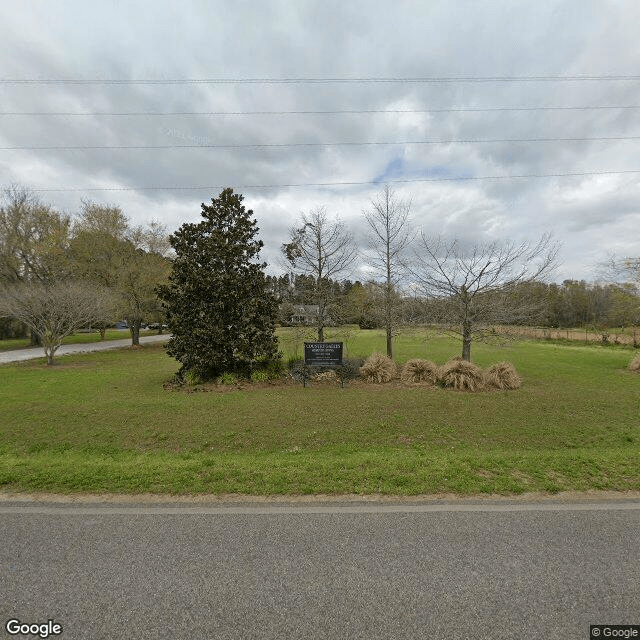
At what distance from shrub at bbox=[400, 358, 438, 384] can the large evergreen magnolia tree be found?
4105 millimetres

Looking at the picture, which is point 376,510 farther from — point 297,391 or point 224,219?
point 224,219

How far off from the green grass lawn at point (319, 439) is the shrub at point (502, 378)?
457 mm

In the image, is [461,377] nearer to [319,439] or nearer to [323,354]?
[323,354]

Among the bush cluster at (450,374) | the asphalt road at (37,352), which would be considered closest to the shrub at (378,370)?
the bush cluster at (450,374)

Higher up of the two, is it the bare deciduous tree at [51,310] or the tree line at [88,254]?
the tree line at [88,254]

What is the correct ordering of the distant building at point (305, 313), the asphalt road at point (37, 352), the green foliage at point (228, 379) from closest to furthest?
1. the green foliage at point (228, 379)
2. the distant building at point (305, 313)
3. the asphalt road at point (37, 352)

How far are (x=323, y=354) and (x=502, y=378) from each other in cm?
500

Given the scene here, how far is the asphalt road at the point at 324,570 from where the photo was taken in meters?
1.94

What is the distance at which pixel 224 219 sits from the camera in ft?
33.6

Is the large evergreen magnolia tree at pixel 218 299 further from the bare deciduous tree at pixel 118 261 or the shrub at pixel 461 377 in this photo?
the bare deciduous tree at pixel 118 261

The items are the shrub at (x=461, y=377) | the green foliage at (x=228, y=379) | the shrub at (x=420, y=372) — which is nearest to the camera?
the shrub at (x=461, y=377)

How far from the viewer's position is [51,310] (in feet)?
50.1

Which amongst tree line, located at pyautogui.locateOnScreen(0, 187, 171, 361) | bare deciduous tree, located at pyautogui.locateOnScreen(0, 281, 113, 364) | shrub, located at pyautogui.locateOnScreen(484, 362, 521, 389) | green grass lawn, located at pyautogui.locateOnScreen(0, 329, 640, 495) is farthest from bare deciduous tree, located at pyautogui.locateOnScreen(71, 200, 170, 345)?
shrub, located at pyautogui.locateOnScreen(484, 362, 521, 389)

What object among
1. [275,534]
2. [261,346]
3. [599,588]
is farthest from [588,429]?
[261,346]
